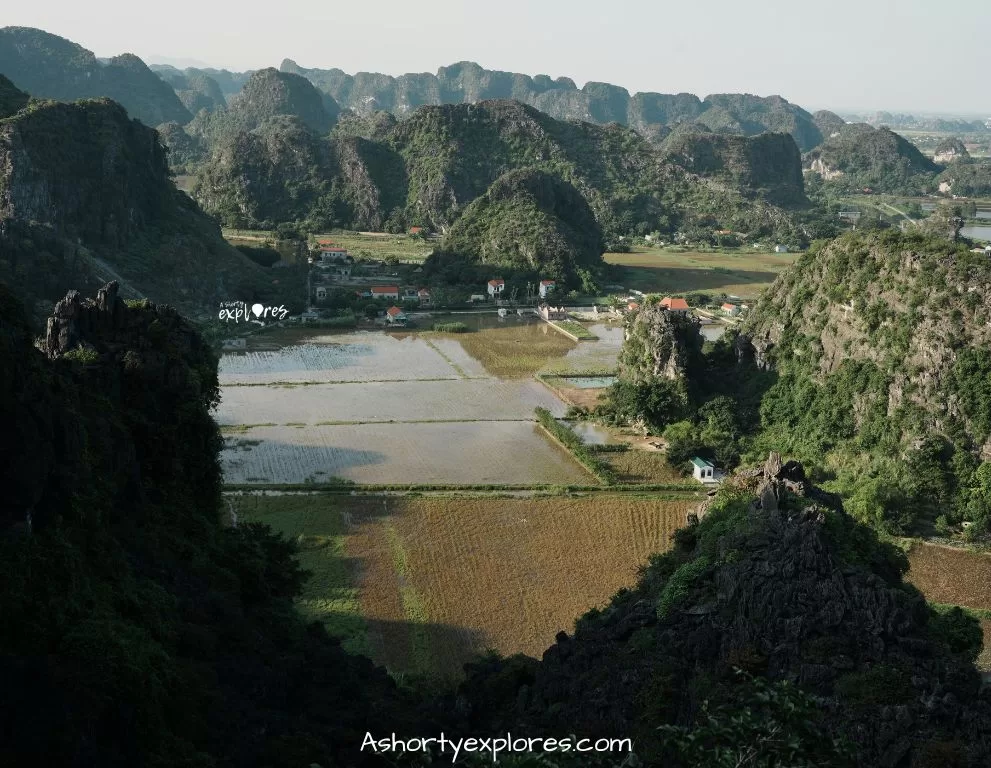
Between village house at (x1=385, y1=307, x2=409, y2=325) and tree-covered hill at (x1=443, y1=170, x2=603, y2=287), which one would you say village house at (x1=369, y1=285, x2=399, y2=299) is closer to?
village house at (x1=385, y1=307, x2=409, y2=325)

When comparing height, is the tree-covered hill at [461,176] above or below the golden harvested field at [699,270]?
above

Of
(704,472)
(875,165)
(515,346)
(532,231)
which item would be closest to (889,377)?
(704,472)

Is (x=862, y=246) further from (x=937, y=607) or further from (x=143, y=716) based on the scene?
(x=143, y=716)

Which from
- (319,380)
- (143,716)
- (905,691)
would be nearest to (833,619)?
(905,691)

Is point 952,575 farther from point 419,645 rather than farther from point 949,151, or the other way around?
point 949,151

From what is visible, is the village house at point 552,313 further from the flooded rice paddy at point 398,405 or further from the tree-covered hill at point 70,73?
the tree-covered hill at point 70,73

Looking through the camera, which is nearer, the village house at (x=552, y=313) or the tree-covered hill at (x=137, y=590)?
the tree-covered hill at (x=137, y=590)

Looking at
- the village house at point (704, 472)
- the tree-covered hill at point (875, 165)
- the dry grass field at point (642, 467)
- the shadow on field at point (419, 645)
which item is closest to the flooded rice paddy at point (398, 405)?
the dry grass field at point (642, 467)
